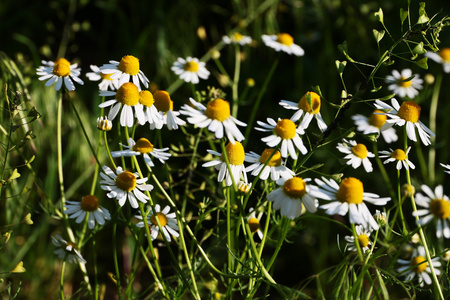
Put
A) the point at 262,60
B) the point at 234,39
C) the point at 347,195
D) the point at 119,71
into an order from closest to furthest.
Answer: the point at 347,195, the point at 119,71, the point at 234,39, the point at 262,60

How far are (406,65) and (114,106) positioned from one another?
1.29 m

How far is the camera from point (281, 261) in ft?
4.91

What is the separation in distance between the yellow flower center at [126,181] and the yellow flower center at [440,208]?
1.01ft

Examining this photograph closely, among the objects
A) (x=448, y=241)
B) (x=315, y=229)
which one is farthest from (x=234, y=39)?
→ (x=448, y=241)

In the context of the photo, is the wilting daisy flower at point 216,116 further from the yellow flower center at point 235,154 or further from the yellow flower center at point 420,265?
the yellow flower center at point 420,265

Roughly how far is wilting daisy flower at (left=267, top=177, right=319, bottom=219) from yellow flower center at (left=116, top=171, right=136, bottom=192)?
0.16 meters

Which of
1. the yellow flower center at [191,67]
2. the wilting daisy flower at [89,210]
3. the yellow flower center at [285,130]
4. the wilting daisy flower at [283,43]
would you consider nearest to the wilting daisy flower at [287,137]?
the yellow flower center at [285,130]

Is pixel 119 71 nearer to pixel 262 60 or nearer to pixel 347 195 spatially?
pixel 347 195

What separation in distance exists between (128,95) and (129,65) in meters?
0.07

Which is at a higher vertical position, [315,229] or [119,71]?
[119,71]

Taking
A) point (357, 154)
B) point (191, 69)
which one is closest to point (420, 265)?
point (357, 154)

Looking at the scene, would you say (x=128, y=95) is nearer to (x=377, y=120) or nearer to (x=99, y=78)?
(x=99, y=78)

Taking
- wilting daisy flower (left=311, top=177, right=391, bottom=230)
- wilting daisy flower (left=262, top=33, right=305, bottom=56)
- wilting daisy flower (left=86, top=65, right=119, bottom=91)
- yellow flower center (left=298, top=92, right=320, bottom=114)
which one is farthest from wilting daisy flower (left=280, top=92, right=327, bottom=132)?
wilting daisy flower (left=262, top=33, right=305, bottom=56)

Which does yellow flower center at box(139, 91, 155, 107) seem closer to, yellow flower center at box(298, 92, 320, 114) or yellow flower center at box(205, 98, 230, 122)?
yellow flower center at box(205, 98, 230, 122)
